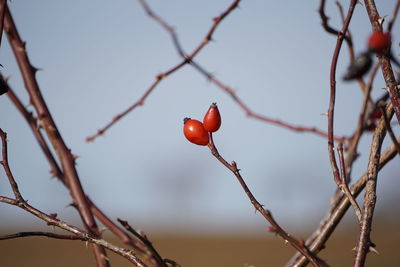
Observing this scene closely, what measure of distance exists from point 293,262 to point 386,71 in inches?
21.1

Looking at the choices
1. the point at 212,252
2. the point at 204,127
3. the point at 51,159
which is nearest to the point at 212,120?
the point at 204,127

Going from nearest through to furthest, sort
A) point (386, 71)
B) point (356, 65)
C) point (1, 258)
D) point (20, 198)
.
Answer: point (356, 65) < point (386, 71) < point (20, 198) < point (1, 258)

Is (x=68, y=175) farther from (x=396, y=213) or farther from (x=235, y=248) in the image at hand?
(x=396, y=213)

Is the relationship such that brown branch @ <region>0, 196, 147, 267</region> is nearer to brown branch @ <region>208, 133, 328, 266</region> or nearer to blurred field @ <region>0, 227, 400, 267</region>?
brown branch @ <region>208, 133, 328, 266</region>

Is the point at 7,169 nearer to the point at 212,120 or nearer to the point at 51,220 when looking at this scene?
the point at 51,220

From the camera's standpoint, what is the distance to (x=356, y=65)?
766mm

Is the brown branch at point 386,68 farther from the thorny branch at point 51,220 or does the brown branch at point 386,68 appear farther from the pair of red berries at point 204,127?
the thorny branch at point 51,220

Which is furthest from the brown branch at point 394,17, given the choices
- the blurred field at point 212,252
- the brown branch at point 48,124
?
the blurred field at point 212,252

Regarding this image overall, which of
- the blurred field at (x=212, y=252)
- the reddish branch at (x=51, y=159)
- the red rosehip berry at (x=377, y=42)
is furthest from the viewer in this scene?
the blurred field at (x=212, y=252)

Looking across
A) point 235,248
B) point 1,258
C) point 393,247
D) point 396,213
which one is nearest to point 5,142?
point 1,258

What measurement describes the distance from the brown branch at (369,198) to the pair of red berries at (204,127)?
40cm

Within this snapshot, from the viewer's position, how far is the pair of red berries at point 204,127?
45.1 inches

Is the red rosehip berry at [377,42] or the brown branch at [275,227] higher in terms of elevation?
the red rosehip berry at [377,42]

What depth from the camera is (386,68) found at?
0.94 meters
